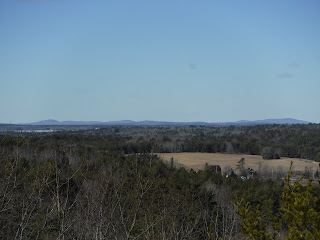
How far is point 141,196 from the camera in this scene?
8359mm

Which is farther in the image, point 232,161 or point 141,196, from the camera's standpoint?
point 232,161

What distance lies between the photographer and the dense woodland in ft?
26.0

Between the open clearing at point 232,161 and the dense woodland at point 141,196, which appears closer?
the dense woodland at point 141,196

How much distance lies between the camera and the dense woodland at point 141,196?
26.0 feet

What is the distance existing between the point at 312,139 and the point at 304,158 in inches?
567

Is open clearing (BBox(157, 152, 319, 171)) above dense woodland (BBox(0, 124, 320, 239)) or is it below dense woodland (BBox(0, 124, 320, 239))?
below

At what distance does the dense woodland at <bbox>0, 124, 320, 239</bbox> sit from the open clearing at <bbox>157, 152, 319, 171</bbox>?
4881 millimetres

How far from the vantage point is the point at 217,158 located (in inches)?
3388

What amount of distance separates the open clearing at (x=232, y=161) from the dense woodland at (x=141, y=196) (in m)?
4.88

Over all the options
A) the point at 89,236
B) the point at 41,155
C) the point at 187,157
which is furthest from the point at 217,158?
the point at 89,236

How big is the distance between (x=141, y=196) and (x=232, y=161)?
247 feet

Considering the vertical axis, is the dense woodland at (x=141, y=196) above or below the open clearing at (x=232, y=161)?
above

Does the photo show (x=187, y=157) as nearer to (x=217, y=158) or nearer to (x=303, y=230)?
(x=217, y=158)

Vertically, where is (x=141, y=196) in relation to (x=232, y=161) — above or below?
above
